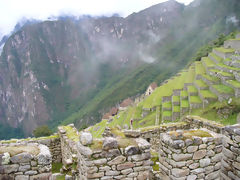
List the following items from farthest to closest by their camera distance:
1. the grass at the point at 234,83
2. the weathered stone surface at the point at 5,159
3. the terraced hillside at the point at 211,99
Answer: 1. the grass at the point at 234,83
2. the terraced hillside at the point at 211,99
3. the weathered stone surface at the point at 5,159

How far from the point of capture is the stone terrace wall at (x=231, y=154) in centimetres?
410

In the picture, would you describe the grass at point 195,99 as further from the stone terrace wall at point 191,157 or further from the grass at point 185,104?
the stone terrace wall at point 191,157

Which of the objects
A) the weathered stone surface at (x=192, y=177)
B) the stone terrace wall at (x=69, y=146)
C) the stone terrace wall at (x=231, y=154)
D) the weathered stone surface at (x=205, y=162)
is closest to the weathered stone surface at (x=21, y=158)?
the stone terrace wall at (x=69, y=146)

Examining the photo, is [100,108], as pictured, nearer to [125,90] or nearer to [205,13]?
[125,90]

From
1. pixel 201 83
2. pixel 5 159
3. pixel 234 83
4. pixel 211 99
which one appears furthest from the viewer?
pixel 201 83

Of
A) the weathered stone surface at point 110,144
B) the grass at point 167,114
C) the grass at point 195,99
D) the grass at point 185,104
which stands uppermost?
the weathered stone surface at point 110,144

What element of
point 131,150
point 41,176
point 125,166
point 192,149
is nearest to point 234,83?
point 192,149

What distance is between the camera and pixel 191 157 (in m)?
3.75

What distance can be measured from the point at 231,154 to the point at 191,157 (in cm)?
113

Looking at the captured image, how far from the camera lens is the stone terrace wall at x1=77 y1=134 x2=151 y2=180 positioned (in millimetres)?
3576

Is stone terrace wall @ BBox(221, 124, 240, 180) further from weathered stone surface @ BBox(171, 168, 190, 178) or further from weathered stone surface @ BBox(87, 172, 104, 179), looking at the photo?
weathered stone surface @ BBox(87, 172, 104, 179)

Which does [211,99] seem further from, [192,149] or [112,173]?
[112,173]

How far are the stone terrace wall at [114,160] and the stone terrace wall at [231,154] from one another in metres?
1.84

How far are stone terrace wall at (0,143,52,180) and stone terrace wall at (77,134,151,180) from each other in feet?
2.19
